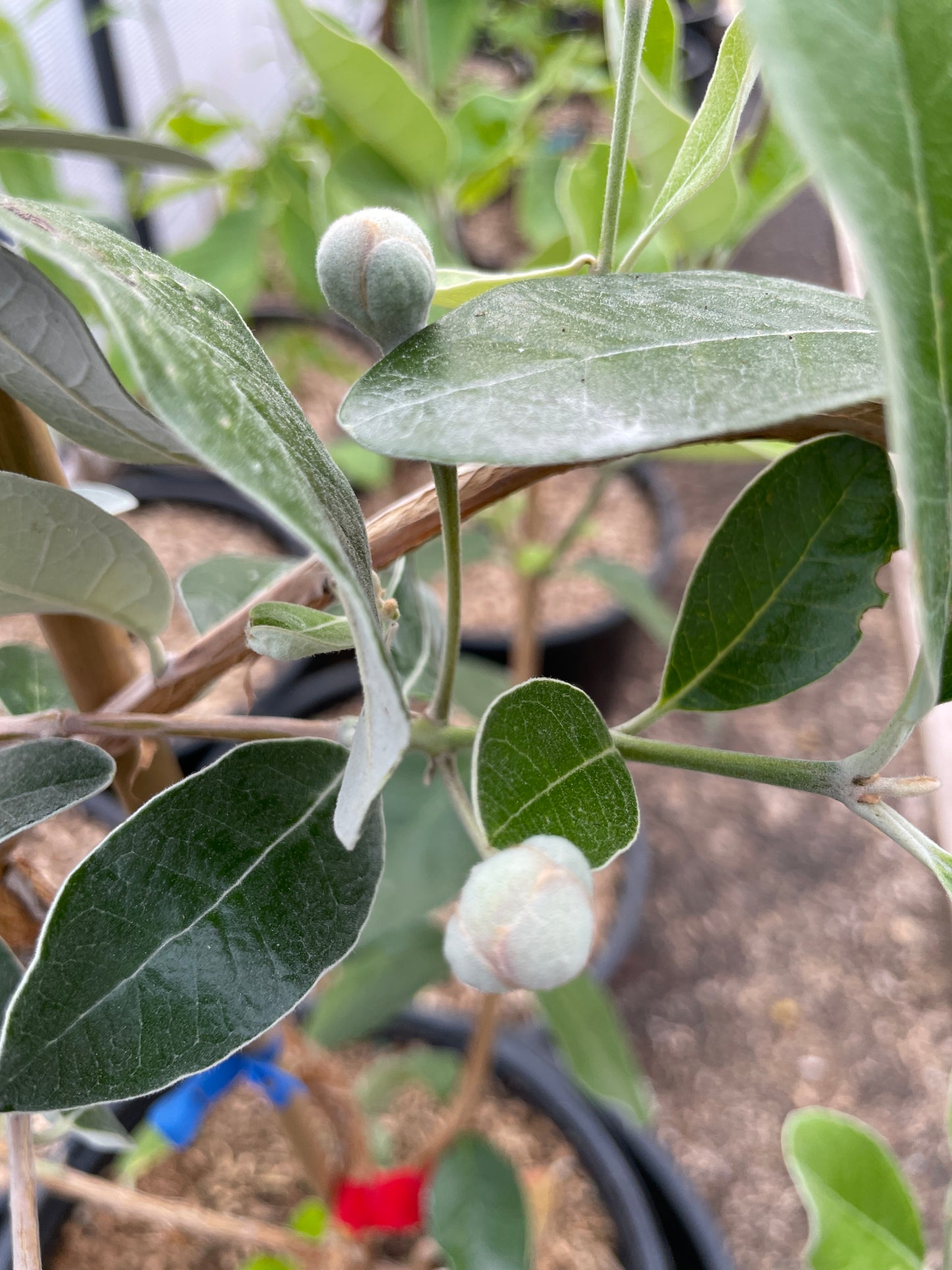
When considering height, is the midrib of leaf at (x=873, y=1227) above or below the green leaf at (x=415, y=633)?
below

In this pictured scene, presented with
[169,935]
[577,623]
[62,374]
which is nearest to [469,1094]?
[169,935]

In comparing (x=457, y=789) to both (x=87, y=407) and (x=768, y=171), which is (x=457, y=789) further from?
(x=768, y=171)

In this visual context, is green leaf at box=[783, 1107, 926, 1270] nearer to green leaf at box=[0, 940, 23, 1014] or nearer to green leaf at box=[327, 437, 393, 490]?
green leaf at box=[0, 940, 23, 1014]

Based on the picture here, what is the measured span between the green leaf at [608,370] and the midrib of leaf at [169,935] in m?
0.15

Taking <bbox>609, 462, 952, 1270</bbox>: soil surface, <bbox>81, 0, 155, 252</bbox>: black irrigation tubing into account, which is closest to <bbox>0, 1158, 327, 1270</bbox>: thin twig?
<bbox>609, 462, 952, 1270</bbox>: soil surface

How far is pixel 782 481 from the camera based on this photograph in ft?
1.05

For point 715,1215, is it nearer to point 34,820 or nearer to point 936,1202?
point 936,1202

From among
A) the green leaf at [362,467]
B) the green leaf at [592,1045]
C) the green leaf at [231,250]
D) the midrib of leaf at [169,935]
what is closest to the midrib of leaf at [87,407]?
the midrib of leaf at [169,935]

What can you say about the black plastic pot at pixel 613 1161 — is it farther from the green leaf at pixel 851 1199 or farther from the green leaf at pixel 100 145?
the green leaf at pixel 100 145

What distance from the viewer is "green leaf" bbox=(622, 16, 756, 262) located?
29cm

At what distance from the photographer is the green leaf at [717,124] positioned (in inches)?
11.4

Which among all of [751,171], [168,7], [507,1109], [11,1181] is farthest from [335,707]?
[168,7]

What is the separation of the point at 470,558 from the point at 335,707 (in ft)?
1.15

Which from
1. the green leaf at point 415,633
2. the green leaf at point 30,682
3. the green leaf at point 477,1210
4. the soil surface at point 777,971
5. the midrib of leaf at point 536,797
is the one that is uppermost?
the midrib of leaf at point 536,797
